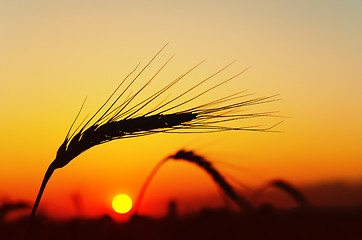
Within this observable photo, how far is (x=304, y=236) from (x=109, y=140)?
162 cm

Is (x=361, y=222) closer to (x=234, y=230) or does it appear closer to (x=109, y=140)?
(x=234, y=230)

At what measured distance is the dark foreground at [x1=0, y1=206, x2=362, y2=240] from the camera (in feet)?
11.1

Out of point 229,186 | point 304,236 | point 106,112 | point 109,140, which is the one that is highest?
point 106,112

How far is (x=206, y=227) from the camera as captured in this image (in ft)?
13.0

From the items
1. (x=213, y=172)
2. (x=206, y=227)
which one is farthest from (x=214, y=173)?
(x=206, y=227)

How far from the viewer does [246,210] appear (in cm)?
251

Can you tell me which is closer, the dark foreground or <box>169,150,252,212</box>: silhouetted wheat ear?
<box>169,150,252,212</box>: silhouetted wheat ear

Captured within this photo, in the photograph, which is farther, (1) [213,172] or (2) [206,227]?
(2) [206,227]

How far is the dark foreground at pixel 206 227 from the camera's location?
3.39 meters

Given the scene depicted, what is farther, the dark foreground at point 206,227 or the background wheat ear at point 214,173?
the dark foreground at point 206,227

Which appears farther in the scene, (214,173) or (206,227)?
(206,227)

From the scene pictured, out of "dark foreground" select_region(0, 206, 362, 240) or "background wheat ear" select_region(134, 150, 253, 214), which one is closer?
"background wheat ear" select_region(134, 150, 253, 214)

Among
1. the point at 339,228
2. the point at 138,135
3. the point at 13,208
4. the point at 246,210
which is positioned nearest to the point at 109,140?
the point at 138,135

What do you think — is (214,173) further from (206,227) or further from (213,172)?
(206,227)
